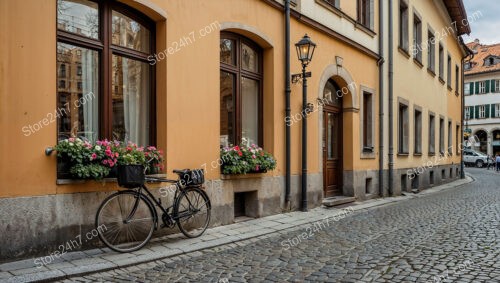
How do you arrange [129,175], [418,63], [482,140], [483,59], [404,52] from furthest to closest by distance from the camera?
[482,140]
[483,59]
[418,63]
[404,52]
[129,175]

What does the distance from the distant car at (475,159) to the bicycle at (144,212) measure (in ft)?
139

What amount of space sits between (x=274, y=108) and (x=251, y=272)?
4673mm

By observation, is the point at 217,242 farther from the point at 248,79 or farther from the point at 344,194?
the point at 344,194

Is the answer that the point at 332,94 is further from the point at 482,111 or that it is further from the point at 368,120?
the point at 482,111

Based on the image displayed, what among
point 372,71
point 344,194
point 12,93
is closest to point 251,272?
point 12,93

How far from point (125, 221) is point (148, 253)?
523 mm

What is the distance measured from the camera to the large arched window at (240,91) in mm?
8602

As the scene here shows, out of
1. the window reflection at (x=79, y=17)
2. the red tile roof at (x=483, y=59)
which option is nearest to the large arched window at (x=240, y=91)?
the window reflection at (x=79, y=17)

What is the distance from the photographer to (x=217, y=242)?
657cm

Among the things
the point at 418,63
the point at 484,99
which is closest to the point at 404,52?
the point at 418,63

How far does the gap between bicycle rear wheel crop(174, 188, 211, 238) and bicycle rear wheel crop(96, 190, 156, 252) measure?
47cm

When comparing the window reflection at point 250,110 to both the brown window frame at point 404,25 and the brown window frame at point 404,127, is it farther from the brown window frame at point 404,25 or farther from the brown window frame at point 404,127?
the brown window frame at point 404,25

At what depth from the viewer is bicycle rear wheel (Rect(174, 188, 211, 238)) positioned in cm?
660

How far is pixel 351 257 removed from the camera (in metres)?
5.79
